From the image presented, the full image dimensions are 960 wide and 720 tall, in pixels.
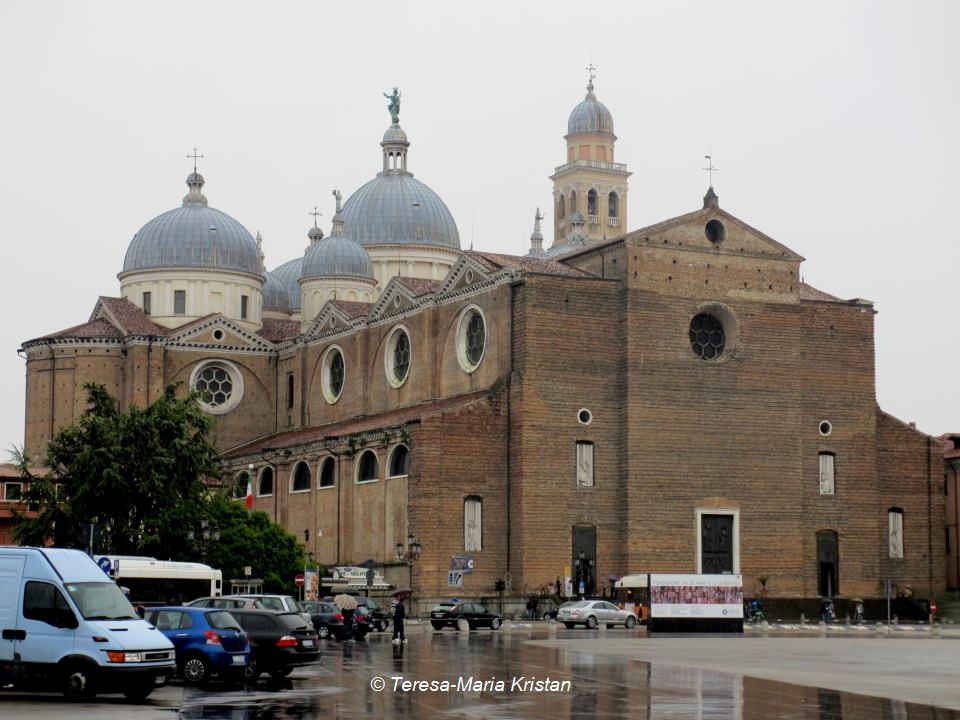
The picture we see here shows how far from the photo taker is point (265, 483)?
7831 centimetres

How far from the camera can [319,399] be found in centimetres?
8144

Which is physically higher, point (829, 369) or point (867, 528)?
point (829, 369)

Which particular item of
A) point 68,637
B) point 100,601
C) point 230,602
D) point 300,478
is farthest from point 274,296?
point 68,637

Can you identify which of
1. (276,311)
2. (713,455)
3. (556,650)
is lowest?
(556,650)

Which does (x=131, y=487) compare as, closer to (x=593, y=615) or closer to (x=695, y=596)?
(x=593, y=615)

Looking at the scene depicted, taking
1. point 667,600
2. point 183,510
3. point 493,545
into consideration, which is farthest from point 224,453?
point 667,600

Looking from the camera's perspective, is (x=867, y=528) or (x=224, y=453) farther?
(x=224, y=453)

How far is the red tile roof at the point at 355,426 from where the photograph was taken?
6625 centimetres

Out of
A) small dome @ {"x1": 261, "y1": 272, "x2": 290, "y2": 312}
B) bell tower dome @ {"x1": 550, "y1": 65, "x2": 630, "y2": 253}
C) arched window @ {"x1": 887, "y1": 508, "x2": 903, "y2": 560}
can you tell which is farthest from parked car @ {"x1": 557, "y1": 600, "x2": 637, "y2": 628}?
bell tower dome @ {"x1": 550, "y1": 65, "x2": 630, "y2": 253}

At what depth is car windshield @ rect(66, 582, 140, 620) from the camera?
980 inches

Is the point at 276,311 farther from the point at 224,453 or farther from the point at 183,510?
the point at 183,510

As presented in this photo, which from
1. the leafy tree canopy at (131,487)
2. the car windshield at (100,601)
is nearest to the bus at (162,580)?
the leafy tree canopy at (131,487)

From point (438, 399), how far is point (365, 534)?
6.79m

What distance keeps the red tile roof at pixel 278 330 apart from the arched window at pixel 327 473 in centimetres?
1501
